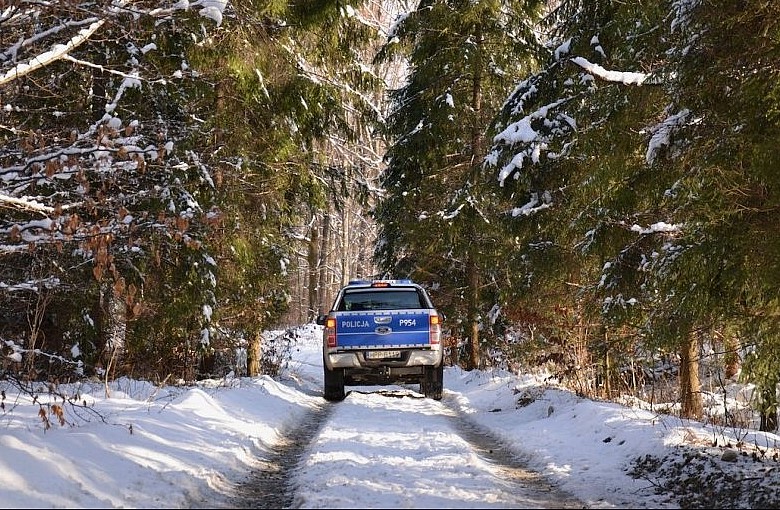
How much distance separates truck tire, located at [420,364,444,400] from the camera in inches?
509

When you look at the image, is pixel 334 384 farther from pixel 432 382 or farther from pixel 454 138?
pixel 454 138

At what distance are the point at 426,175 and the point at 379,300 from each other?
738 cm

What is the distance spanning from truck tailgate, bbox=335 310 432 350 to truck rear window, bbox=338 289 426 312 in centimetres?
39

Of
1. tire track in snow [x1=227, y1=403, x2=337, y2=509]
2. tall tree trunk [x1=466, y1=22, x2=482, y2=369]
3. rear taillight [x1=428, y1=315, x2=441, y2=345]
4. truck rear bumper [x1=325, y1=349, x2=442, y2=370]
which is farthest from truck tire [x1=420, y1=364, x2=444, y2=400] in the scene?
tall tree trunk [x1=466, y1=22, x2=482, y2=369]

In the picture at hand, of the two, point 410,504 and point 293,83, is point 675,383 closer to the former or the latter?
point 293,83

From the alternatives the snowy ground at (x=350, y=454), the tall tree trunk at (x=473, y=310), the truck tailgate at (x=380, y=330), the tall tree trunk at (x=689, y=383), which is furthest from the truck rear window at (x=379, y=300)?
the tall tree trunk at (x=473, y=310)

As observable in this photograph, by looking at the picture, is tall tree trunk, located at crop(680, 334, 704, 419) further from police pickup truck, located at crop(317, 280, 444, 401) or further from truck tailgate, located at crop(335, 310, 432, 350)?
truck tailgate, located at crop(335, 310, 432, 350)

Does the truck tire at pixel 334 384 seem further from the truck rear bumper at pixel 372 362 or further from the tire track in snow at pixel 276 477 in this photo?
the tire track in snow at pixel 276 477

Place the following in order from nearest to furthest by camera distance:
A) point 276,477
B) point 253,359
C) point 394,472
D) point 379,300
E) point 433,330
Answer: point 394,472, point 276,477, point 433,330, point 379,300, point 253,359

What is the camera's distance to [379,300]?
518 inches

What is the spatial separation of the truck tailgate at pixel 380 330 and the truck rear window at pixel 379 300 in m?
0.39

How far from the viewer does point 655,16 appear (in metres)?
9.27

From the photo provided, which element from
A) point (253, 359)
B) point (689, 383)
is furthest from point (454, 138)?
point (689, 383)

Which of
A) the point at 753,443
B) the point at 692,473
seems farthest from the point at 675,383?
the point at 692,473
